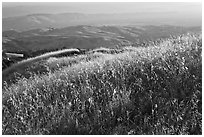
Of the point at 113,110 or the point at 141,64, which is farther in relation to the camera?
the point at 141,64

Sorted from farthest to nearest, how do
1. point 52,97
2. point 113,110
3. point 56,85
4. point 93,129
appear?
point 56,85, point 52,97, point 113,110, point 93,129

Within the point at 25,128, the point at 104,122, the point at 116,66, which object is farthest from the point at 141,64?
the point at 25,128

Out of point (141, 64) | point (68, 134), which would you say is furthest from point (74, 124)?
point (141, 64)

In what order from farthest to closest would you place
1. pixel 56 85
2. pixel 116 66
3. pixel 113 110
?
pixel 116 66 → pixel 56 85 → pixel 113 110

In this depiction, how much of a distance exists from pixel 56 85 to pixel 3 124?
171 centimetres

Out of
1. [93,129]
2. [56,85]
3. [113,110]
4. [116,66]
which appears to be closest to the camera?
[93,129]

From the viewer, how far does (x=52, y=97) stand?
21.6 feet

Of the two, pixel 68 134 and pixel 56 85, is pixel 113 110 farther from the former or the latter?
pixel 56 85

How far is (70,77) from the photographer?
7.90 metres

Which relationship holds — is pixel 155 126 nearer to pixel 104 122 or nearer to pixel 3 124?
pixel 104 122

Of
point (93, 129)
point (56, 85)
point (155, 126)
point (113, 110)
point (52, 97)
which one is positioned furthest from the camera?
point (56, 85)

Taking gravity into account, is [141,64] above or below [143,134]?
above

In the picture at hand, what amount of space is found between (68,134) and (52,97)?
148 cm

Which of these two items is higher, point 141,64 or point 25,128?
point 141,64
